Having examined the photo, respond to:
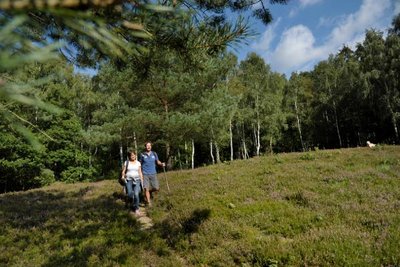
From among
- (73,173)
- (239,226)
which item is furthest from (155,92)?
(73,173)

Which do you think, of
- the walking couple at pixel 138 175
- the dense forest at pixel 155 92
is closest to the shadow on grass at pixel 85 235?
the walking couple at pixel 138 175

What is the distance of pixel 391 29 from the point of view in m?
50.1

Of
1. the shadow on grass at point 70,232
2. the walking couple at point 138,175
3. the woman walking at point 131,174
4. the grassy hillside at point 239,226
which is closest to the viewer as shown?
the grassy hillside at point 239,226

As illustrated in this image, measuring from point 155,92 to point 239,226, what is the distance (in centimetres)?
1762

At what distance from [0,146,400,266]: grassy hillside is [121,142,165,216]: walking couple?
2.05 feet

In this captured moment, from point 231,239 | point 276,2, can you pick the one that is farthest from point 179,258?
point 276,2

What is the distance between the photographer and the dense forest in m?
1.30

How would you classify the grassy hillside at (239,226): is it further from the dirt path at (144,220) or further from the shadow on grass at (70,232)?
the dirt path at (144,220)

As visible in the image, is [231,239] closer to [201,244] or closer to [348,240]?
[201,244]

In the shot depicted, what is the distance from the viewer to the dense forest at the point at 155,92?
1302 millimetres

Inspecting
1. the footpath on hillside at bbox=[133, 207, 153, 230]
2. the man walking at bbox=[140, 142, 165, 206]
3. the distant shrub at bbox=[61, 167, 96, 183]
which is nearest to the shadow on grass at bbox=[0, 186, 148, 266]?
the footpath on hillside at bbox=[133, 207, 153, 230]

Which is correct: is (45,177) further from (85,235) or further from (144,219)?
(85,235)

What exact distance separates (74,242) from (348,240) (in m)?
7.53

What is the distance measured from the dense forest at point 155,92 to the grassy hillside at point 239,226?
12.5ft
